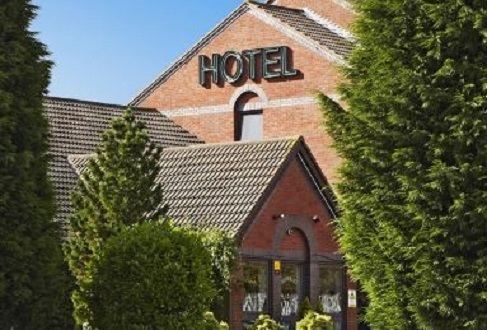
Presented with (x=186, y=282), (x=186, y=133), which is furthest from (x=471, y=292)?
(x=186, y=133)

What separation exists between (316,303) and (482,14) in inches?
783

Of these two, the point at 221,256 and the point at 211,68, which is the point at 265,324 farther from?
the point at 211,68

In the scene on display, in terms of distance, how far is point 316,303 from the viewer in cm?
3944

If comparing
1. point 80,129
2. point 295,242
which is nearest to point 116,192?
point 295,242

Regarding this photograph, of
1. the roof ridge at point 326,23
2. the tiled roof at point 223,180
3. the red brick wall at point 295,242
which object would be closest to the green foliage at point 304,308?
the red brick wall at point 295,242

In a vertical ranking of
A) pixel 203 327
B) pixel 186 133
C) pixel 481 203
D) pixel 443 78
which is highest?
pixel 186 133

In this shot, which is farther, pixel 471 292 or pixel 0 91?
pixel 0 91

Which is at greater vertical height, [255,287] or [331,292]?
[331,292]

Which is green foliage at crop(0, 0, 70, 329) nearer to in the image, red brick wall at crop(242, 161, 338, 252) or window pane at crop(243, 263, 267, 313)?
window pane at crop(243, 263, 267, 313)

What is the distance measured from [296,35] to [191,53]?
5315 millimetres

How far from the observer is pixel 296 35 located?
162ft

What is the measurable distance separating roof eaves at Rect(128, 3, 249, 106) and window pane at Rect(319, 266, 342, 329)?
1452cm

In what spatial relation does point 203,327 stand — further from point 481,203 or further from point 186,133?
point 186,133

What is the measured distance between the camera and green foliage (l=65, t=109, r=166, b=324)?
30406 mm
